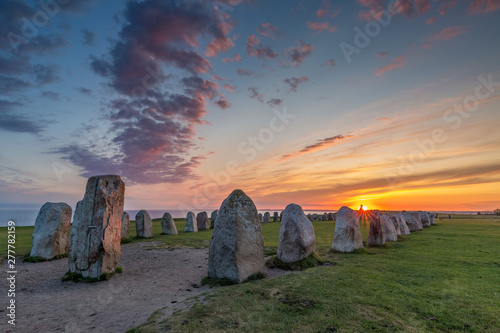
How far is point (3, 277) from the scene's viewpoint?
376 inches

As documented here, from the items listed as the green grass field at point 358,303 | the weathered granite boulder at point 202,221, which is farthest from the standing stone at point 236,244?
the weathered granite boulder at point 202,221

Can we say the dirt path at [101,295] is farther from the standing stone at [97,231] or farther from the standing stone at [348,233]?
the standing stone at [348,233]

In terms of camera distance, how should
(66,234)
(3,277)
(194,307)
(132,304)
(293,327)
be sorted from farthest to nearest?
(66,234) → (3,277) → (132,304) → (194,307) → (293,327)

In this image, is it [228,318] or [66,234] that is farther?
[66,234]

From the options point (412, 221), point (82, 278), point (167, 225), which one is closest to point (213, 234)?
point (82, 278)

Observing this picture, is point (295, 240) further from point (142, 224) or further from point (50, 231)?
point (142, 224)

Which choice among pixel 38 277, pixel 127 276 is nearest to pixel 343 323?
pixel 127 276

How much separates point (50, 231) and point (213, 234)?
402 inches

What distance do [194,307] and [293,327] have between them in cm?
234

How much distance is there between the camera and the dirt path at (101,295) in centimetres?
570

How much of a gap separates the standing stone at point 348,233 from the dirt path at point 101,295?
16.4ft

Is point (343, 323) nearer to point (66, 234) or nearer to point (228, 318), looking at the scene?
point (228, 318)

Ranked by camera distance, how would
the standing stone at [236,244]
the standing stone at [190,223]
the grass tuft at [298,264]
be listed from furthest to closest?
the standing stone at [190,223]
the grass tuft at [298,264]
the standing stone at [236,244]

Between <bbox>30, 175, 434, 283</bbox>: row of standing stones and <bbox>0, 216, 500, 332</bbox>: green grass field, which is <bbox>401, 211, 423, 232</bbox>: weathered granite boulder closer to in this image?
<bbox>30, 175, 434, 283</bbox>: row of standing stones
